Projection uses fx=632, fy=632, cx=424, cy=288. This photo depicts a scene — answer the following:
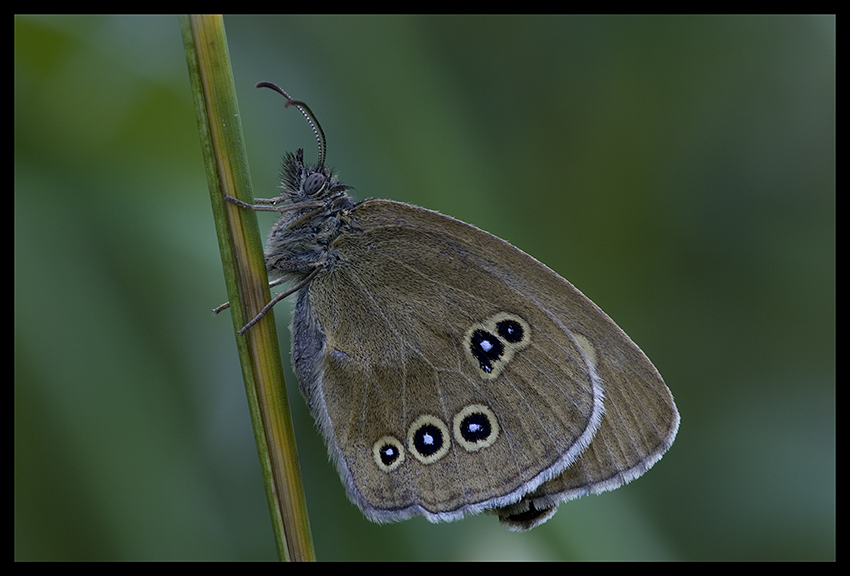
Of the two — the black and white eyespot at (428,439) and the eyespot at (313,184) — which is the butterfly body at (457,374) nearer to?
the black and white eyespot at (428,439)

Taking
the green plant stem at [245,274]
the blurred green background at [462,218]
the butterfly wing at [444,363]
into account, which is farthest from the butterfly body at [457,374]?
the blurred green background at [462,218]

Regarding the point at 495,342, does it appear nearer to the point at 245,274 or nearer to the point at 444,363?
the point at 444,363

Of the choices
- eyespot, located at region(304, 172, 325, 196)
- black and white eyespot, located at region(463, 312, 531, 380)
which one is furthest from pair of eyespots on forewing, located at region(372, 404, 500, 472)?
eyespot, located at region(304, 172, 325, 196)

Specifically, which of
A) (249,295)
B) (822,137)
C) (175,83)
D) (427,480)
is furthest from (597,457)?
(822,137)

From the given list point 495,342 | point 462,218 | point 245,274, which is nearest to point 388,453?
point 495,342

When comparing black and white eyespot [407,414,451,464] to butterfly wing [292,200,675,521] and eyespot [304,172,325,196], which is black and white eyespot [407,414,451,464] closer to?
butterfly wing [292,200,675,521]

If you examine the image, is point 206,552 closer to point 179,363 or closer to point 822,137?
point 179,363
